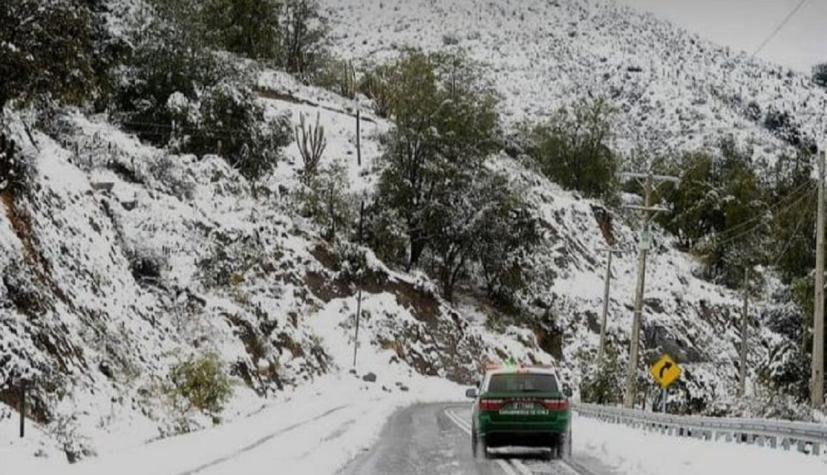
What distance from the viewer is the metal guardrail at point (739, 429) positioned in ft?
53.2

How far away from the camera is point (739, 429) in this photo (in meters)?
20.2

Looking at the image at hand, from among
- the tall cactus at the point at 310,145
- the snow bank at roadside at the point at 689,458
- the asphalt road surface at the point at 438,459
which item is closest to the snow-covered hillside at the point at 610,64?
the tall cactus at the point at 310,145

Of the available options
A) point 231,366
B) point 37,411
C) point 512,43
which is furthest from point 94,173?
point 512,43

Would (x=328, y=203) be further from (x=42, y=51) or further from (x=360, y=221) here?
(x=42, y=51)

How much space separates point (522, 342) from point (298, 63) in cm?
4045

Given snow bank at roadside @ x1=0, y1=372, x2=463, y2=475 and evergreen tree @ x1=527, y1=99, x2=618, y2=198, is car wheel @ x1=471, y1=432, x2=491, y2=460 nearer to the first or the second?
snow bank at roadside @ x1=0, y1=372, x2=463, y2=475

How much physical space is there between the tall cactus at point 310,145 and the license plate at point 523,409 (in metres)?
46.2

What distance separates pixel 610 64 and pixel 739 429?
12169 cm

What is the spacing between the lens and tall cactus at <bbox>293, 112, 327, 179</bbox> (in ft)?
211

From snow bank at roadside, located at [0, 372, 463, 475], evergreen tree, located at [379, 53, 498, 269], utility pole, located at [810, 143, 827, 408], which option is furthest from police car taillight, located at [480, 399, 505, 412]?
evergreen tree, located at [379, 53, 498, 269]

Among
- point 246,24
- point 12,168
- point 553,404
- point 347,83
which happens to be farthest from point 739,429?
point 347,83

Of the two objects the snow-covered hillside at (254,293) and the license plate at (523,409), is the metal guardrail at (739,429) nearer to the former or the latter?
the license plate at (523,409)

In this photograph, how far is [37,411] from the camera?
1875cm

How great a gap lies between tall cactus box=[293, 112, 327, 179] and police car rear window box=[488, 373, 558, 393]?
45460 mm
